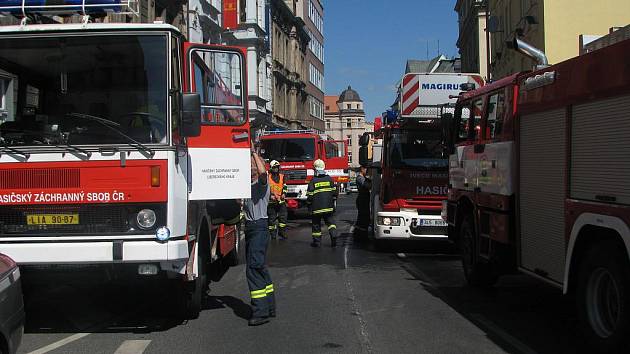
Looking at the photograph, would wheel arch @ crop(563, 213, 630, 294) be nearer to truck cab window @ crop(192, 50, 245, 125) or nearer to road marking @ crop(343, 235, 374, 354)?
road marking @ crop(343, 235, 374, 354)

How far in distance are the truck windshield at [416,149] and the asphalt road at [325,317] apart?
2.70 metres

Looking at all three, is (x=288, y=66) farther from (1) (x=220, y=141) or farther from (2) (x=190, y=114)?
(2) (x=190, y=114)

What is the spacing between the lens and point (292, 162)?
2186 cm

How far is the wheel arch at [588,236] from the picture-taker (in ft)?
15.6

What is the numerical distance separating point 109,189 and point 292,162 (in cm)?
1609

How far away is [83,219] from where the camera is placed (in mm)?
5867

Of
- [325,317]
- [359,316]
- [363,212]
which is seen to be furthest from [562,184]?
[363,212]

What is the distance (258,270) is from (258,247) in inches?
9.8

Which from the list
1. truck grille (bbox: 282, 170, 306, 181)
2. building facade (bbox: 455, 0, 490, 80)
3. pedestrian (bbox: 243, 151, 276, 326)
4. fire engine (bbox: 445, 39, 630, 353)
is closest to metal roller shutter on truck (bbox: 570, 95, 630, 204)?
fire engine (bbox: 445, 39, 630, 353)

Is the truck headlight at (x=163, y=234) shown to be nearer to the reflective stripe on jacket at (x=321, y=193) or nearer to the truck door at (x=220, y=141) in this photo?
the truck door at (x=220, y=141)

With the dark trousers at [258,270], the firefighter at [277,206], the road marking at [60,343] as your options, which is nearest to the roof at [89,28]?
the dark trousers at [258,270]

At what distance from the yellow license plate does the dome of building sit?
13612 centimetres

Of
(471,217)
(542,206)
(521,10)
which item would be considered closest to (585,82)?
(542,206)

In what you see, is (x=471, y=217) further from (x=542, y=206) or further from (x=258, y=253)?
(x=258, y=253)
